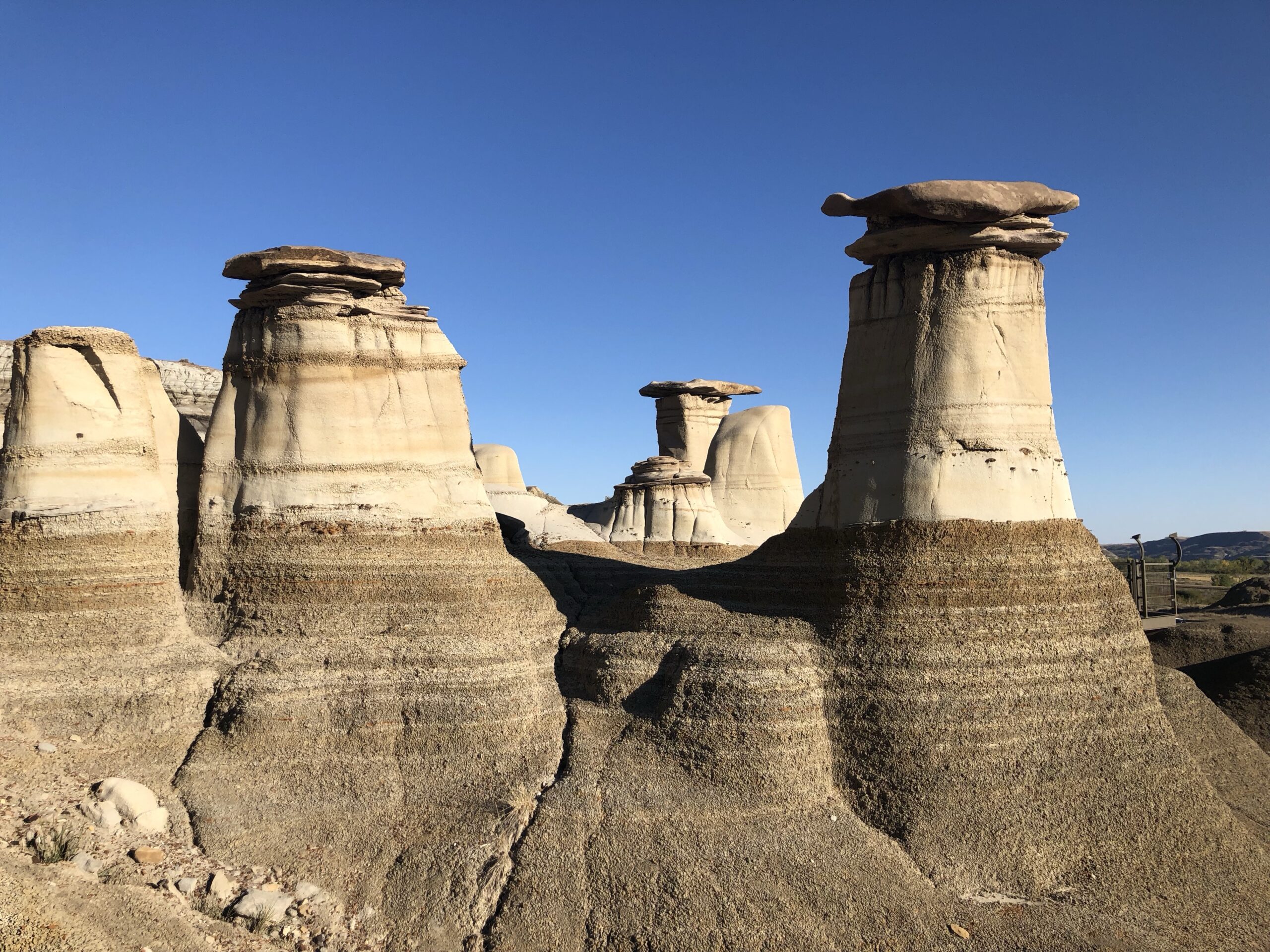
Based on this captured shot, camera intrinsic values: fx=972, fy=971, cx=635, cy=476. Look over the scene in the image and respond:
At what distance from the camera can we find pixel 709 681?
11.9 metres

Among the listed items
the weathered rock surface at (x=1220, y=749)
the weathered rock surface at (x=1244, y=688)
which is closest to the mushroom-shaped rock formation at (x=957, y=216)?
the weathered rock surface at (x=1220, y=749)

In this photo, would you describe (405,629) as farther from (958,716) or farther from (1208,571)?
(1208,571)

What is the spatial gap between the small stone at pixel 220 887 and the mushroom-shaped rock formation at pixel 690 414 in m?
28.5

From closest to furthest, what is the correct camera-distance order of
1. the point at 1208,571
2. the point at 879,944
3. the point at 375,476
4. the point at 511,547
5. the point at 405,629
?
the point at 879,944 → the point at 405,629 → the point at 375,476 → the point at 511,547 → the point at 1208,571

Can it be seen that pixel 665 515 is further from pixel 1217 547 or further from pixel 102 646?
pixel 1217 547

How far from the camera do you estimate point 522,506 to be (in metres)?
31.4

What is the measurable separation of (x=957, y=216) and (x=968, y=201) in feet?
0.71

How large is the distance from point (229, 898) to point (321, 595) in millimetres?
4353

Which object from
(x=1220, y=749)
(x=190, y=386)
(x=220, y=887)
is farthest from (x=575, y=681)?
(x=190, y=386)

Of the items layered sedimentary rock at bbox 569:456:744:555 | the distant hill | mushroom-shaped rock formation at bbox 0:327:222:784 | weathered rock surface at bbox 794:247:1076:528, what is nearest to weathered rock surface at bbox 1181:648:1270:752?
weathered rock surface at bbox 794:247:1076:528

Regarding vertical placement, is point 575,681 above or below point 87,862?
above

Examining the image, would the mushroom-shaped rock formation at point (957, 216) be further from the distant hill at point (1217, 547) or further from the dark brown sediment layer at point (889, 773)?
the distant hill at point (1217, 547)

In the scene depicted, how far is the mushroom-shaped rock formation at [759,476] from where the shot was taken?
33.5 m

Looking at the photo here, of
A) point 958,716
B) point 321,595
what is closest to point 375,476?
point 321,595
